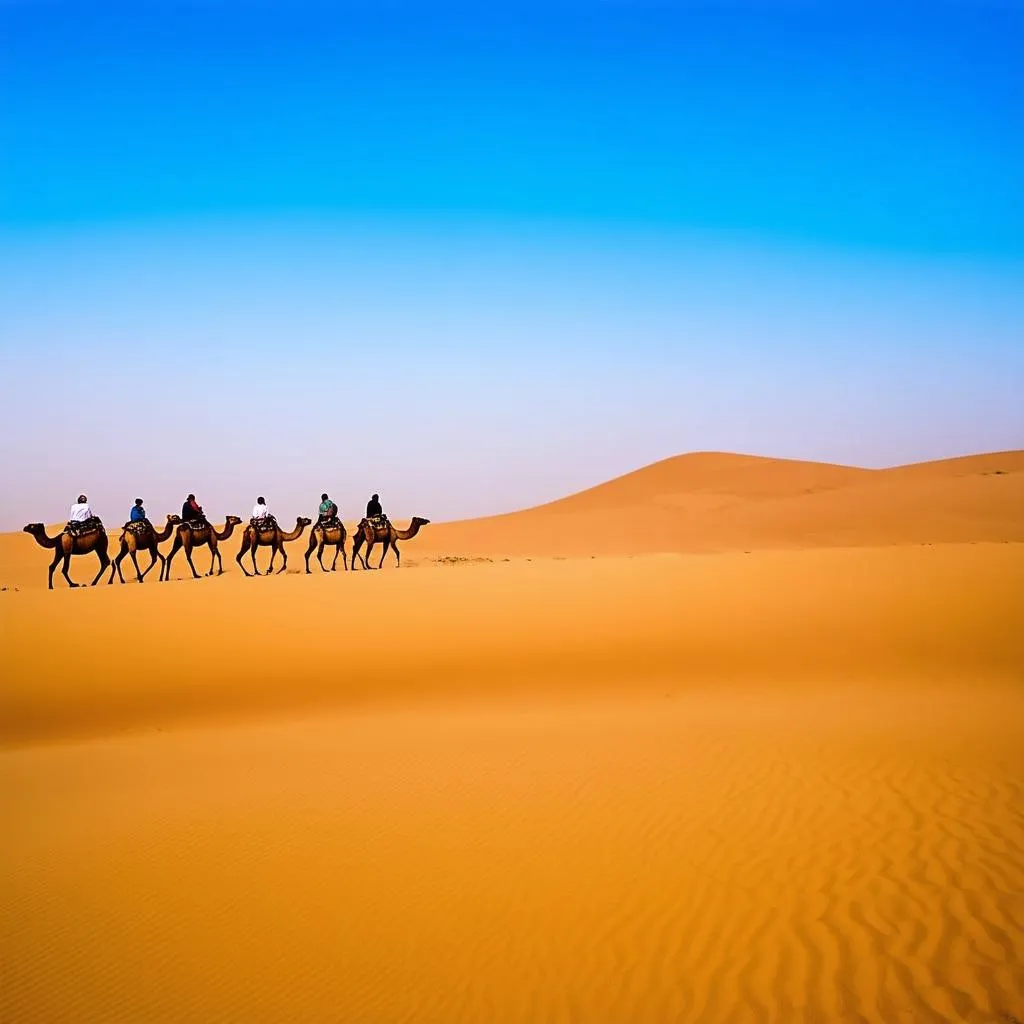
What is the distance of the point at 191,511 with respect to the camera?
78.1ft

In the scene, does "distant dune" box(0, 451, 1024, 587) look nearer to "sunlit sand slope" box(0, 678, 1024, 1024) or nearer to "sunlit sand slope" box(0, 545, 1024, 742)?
"sunlit sand slope" box(0, 545, 1024, 742)

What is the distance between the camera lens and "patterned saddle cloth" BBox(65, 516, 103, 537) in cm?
2228

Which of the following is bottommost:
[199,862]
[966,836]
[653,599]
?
[966,836]

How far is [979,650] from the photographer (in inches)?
585

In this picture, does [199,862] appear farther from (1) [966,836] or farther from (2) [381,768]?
(1) [966,836]

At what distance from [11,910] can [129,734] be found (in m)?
6.45

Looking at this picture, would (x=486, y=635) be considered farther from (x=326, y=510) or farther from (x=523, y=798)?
(x=326, y=510)

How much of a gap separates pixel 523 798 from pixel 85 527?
1812 centimetres

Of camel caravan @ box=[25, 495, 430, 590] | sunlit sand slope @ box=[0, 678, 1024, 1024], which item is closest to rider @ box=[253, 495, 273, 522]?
camel caravan @ box=[25, 495, 430, 590]

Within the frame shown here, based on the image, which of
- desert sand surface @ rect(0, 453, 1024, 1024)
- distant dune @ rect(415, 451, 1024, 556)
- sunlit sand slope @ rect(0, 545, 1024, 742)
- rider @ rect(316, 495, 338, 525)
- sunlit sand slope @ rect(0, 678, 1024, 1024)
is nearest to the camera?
sunlit sand slope @ rect(0, 678, 1024, 1024)

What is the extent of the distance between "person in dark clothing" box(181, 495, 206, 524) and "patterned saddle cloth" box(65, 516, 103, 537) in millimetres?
2115

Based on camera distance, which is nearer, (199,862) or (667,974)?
(667,974)

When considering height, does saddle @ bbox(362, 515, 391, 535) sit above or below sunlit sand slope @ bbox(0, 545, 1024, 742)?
above

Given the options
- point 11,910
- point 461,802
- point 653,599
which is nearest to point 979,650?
point 653,599
